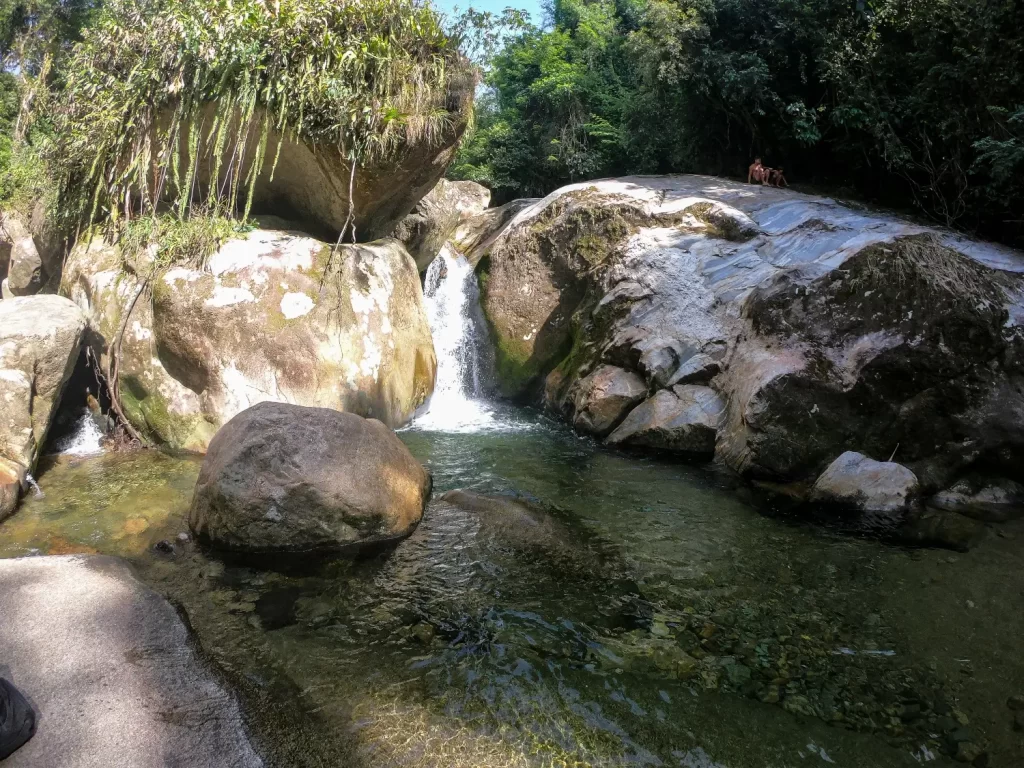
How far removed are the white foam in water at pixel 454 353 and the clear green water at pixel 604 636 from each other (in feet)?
10.5

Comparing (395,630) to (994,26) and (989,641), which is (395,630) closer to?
(989,641)

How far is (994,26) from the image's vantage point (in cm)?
844

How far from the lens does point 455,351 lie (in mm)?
10789

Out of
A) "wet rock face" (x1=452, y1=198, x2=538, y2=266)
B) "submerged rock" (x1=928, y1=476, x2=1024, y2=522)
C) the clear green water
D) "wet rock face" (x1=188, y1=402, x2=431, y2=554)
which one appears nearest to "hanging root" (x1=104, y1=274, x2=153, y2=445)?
the clear green water

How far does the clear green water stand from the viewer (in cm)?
304

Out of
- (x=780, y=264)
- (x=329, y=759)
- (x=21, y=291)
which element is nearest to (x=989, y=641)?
(x=329, y=759)

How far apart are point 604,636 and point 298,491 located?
8.15 feet

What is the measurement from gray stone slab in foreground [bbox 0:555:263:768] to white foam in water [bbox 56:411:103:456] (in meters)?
3.80

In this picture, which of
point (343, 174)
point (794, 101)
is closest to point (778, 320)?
point (343, 174)

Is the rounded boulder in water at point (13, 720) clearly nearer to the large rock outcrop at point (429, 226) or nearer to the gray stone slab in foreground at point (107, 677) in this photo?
the gray stone slab in foreground at point (107, 677)

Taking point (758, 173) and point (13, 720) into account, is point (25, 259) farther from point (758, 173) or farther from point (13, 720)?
point (758, 173)

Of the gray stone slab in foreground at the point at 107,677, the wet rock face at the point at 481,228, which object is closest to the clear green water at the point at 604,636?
the gray stone slab in foreground at the point at 107,677

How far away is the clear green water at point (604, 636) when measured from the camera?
304 centimetres

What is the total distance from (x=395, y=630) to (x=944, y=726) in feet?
9.56
